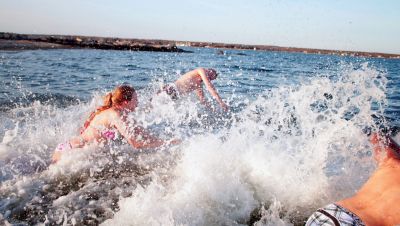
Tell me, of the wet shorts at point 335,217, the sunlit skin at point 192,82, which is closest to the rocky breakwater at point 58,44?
the sunlit skin at point 192,82

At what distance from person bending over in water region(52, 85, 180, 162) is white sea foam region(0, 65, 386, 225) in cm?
22

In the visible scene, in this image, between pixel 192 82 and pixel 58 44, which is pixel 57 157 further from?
pixel 58 44

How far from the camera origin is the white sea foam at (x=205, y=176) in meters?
4.28

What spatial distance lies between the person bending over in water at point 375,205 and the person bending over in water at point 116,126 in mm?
3000

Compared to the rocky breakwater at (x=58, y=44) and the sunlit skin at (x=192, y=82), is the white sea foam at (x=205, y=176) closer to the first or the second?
the sunlit skin at (x=192, y=82)

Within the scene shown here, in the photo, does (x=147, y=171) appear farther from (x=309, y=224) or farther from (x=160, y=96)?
(x=309, y=224)

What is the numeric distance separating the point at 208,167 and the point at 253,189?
72 cm

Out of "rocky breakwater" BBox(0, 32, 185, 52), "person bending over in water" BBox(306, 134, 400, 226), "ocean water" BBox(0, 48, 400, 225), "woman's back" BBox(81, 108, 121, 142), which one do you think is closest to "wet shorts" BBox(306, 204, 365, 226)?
"person bending over in water" BBox(306, 134, 400, 226)

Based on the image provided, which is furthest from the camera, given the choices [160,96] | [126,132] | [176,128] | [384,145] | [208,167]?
[176,128]

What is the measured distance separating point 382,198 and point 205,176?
2.37 metres

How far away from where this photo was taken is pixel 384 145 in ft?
11.3

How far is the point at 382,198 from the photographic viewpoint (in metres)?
2.96

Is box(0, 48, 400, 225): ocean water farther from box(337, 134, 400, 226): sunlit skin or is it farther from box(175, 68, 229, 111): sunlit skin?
box(175, 68, 229, 111): sunlit skin

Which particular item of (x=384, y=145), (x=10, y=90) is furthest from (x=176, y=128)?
(x=10, y=90)
